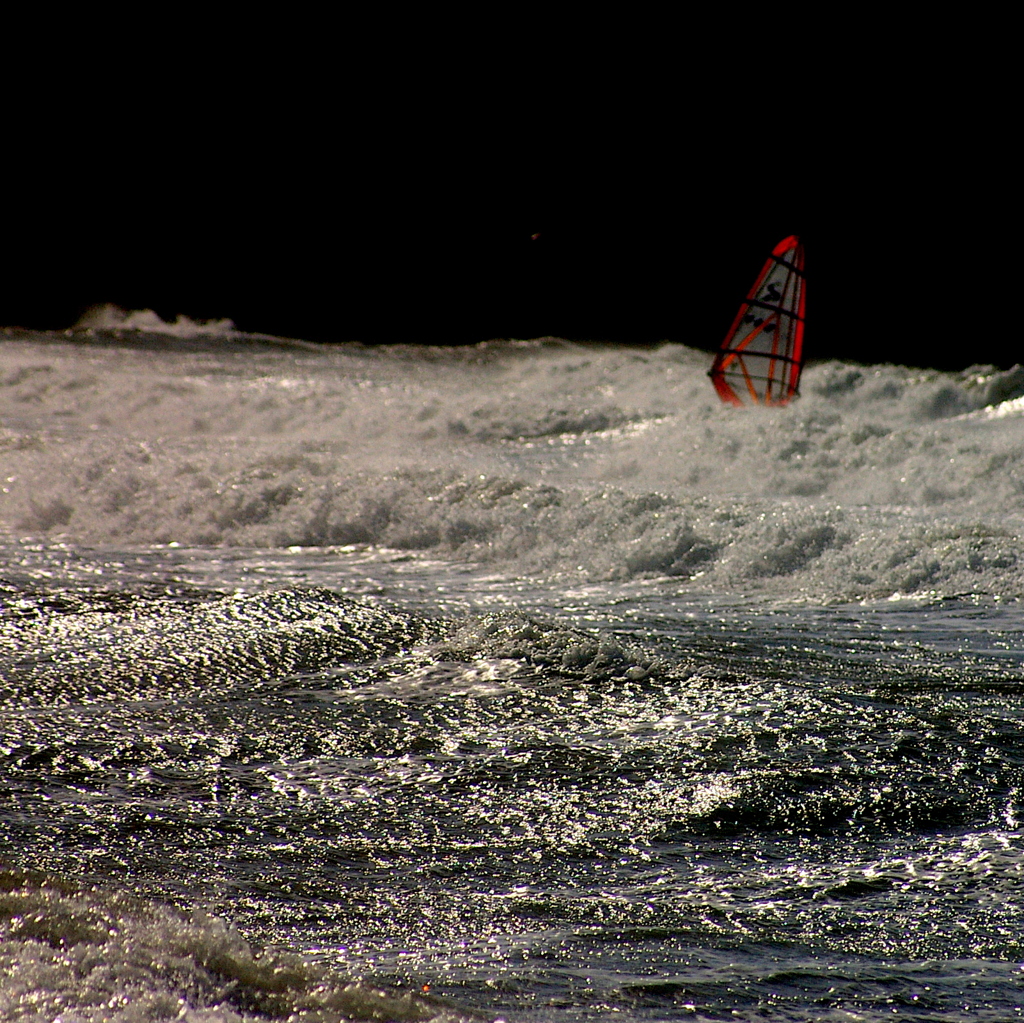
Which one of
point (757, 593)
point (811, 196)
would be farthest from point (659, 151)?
point (757, 593)

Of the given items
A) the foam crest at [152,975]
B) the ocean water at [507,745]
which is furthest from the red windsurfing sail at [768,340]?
the foam crest at [152,975]

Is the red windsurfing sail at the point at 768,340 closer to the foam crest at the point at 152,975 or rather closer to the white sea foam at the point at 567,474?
the white sea foam at the point at 567,474

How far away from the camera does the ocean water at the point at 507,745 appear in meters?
1.51

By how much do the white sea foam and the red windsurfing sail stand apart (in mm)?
303

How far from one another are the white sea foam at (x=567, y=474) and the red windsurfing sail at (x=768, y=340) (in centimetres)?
30

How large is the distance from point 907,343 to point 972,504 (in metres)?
14.0

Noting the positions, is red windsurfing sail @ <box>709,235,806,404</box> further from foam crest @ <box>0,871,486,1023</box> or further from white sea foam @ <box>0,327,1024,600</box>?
foam crest @ <box>0,871,486,1023</box>

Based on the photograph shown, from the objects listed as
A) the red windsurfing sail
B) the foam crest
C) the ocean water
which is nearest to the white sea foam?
the ocean water

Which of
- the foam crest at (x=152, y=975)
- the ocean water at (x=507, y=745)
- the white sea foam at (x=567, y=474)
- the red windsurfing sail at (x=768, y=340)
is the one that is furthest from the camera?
the red windsurfing sail at (x=768, y=340)

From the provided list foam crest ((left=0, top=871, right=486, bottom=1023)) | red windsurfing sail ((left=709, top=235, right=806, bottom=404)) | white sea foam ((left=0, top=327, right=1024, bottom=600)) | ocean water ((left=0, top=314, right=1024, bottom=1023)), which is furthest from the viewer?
red windsurfing sail ((left=709, top=235, right=806, bottom=404))

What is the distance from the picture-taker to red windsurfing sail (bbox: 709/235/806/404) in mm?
10438

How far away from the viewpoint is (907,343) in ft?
61.2

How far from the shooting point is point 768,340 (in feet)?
34.6

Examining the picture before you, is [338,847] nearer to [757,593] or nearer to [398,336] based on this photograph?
[757,593]
